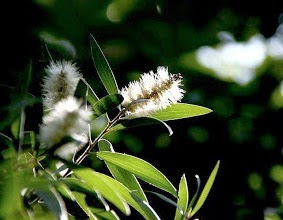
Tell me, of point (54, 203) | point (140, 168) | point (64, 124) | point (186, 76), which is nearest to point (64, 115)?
point (64, 124)

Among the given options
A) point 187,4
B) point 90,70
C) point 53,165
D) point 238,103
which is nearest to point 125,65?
point 90,70

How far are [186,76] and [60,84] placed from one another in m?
1.25

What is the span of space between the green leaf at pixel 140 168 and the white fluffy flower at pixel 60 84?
204 mm

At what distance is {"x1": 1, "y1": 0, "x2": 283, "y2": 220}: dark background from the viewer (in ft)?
3.88

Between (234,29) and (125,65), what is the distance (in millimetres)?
383

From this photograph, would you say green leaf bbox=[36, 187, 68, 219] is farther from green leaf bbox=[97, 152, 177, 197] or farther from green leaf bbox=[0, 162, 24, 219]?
green leaf bbox=[97, 152, 177, 197]

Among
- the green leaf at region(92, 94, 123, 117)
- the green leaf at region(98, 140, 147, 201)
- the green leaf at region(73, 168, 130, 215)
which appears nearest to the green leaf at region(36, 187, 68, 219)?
the green leaf at region(73, 168, 130, 215)

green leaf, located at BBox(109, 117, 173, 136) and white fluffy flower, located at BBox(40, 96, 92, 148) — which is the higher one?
white fluffy flower, located at BBox(40, 96, 92, 148)

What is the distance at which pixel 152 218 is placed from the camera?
3.71ft

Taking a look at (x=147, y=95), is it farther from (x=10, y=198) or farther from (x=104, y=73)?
(x=10, y=198)

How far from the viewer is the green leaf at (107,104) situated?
1181mm

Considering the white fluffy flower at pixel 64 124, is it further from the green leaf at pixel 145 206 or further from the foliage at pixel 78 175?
the green leaf at pixel 145 206

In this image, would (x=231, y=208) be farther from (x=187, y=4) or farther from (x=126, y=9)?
(x=126, y=9)

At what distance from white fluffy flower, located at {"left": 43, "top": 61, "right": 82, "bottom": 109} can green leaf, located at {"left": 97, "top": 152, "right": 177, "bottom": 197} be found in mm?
204
